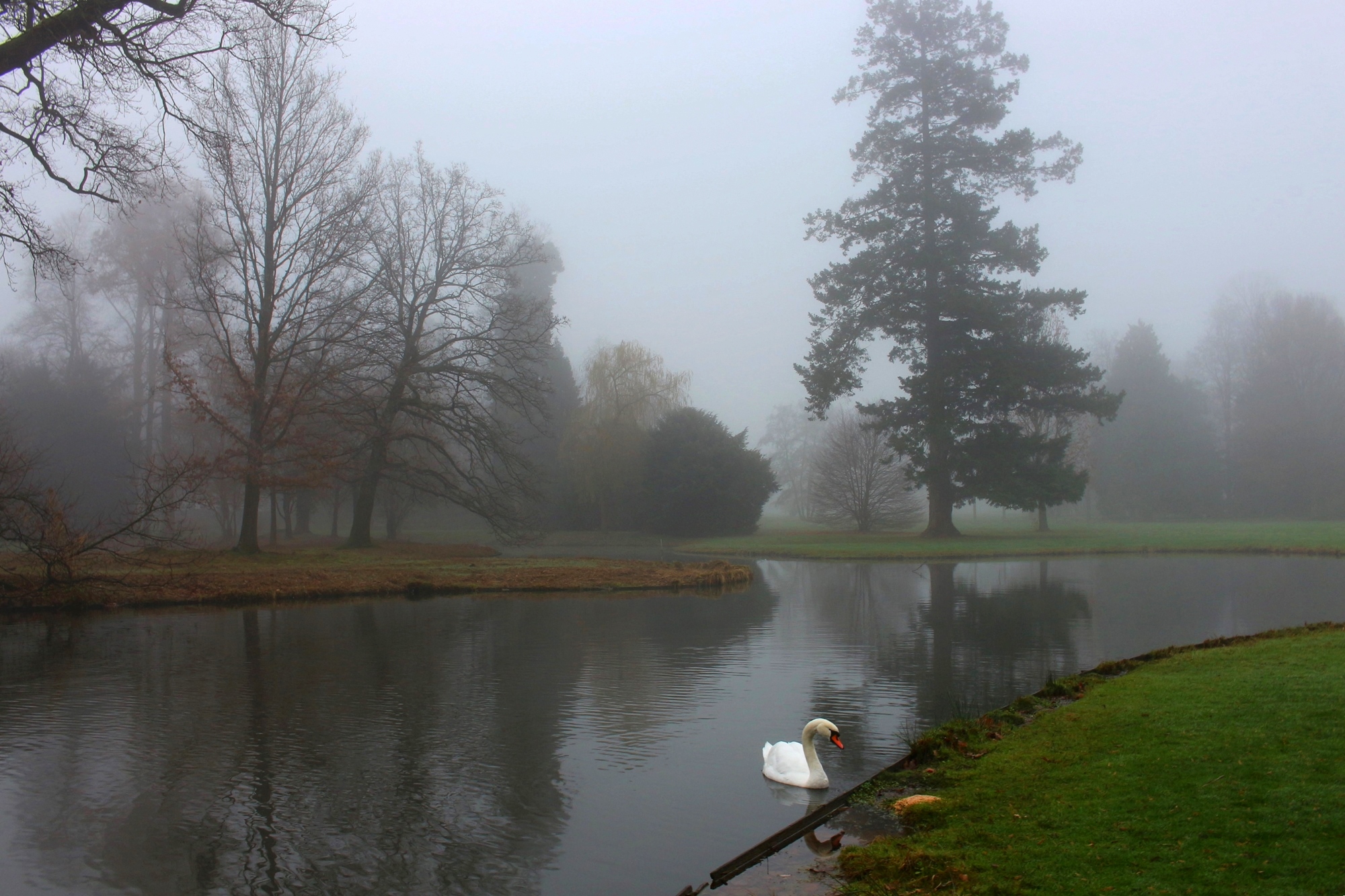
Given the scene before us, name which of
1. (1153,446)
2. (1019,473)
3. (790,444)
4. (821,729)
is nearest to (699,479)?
(1019,473)

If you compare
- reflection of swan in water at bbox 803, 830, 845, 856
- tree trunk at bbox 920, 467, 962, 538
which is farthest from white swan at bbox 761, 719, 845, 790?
tree trunk at bbox 920, 467, 962, 538

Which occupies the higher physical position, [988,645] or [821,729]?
[821,729]

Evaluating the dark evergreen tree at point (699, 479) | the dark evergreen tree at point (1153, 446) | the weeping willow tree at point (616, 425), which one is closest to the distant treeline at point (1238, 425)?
the dark evergreen tree at point (1153, 446)

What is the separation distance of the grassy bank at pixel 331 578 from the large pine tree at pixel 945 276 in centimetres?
1469

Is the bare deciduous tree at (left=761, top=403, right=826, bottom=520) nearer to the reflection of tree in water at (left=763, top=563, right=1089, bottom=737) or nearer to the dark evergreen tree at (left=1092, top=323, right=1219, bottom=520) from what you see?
the dark evergreen tree at (left=1092, top=323, right=1219, bottom=520)

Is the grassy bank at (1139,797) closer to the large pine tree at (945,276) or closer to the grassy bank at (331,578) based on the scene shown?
the grassy bank at (331,578)

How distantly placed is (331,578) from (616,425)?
30845 mm

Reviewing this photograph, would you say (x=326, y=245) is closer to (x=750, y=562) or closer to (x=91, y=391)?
(x=750, y=562)

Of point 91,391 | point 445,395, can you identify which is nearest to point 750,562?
point 445,395

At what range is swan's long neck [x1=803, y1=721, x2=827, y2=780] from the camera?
6.71 metres

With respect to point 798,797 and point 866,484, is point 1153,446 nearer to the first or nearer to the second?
point 866,484

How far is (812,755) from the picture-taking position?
6793 mm

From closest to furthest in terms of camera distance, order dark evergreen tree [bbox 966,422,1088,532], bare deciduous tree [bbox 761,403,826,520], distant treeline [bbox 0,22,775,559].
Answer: distant treeline [bbox 0,22,775,559] → dark evergreen tree [bbox 966,422,1088,532] → bare deciduous tree [bbox 761,403,826,520]

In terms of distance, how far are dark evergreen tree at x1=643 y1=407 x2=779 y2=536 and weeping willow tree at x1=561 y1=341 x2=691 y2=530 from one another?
1139mm
